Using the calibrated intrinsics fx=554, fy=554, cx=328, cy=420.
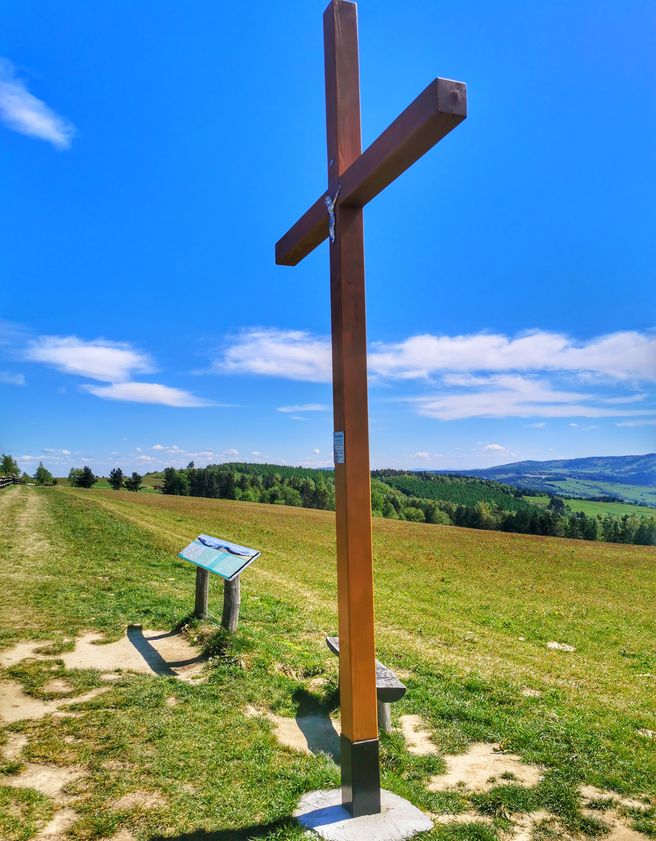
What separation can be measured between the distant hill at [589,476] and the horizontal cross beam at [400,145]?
352 ft

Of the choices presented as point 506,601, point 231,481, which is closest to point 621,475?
point 231,481

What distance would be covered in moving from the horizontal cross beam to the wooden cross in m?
0.01

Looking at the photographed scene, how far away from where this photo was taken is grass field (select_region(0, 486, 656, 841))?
3498 mm

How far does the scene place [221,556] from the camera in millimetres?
7164

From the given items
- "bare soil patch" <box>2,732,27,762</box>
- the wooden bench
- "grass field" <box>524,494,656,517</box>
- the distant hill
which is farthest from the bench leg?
the distant hill

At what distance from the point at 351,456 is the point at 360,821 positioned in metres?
2.13

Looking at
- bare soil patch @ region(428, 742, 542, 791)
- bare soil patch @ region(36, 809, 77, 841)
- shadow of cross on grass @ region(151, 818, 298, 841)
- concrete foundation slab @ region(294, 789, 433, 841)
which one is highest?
concrete foundation slab @ region(294, 789, 433, 841)

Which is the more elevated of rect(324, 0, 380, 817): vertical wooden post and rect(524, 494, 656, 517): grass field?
rect(324, 0, 380, 817): vertical wooden post

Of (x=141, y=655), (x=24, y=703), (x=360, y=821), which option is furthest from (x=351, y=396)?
(x=141, y=655)

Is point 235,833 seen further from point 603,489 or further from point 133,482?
point 603,489

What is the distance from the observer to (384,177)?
3189 millimetres

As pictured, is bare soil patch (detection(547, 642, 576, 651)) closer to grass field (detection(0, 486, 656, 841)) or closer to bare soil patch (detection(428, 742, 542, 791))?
grass field (detection(0, 486, 656, 841))

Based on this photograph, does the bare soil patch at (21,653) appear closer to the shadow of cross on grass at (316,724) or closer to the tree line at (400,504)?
the shadow of cross on grass at (316,724)

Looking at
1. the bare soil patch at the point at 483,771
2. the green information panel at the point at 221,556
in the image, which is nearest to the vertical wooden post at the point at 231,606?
the green information panel at the point at 221,556
